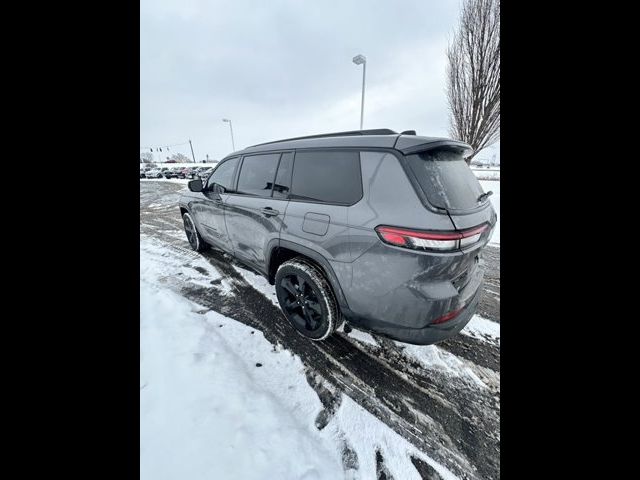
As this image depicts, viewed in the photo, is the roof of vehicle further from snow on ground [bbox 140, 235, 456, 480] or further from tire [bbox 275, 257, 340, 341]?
snow on ground [bbox 140, 235, 456, 480]

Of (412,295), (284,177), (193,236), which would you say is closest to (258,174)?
(284,177)

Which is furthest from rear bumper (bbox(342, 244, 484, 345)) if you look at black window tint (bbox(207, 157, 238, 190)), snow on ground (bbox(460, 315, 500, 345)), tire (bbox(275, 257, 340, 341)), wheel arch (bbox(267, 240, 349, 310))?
black window tint (bbox(207, 157, 238, 190))

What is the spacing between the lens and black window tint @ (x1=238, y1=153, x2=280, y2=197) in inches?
106

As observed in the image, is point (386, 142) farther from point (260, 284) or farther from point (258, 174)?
point (260, 284)

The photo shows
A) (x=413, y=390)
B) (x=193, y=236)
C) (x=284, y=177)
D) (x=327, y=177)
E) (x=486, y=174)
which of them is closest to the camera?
(x=413, y=390)

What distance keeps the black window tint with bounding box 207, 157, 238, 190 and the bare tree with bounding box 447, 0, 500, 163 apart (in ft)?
29.1

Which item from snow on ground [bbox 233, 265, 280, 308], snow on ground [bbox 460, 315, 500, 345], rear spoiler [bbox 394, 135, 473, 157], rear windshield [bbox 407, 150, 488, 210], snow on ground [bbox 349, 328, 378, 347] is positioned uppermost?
rear spoiler [bbox 394, 135, 473, 157]

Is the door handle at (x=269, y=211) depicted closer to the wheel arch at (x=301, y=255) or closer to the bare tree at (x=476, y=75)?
the wheel arch at (x=301, y=255)

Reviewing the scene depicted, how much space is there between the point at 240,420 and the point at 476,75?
1096cm

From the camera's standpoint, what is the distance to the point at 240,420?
166 centimetres
